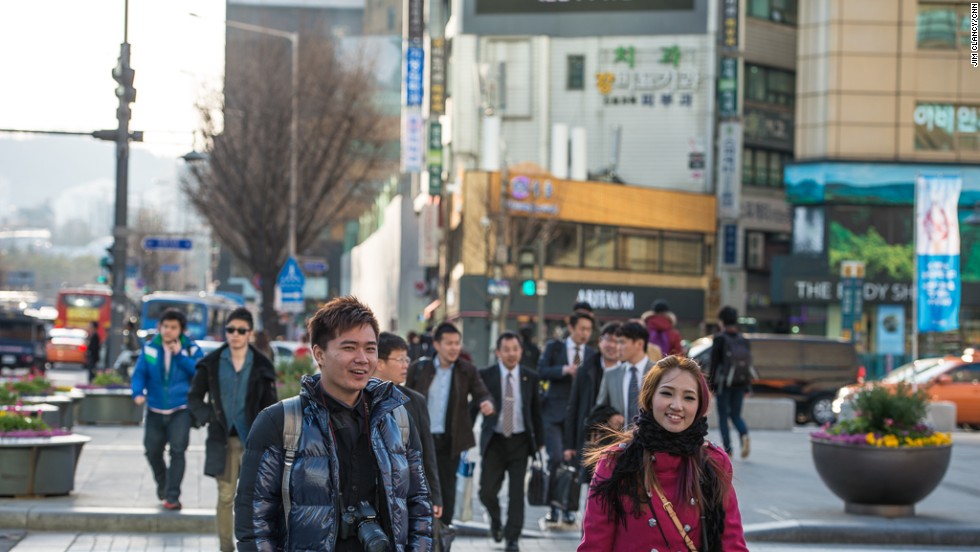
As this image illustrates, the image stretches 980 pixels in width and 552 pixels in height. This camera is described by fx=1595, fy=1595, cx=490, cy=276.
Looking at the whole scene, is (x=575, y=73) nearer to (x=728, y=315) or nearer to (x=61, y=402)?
(x=61, y=402)

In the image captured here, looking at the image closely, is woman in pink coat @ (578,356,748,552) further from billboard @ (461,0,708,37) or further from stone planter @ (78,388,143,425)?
billboard @ (461,0,708,37)

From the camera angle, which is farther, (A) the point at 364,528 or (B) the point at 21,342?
(B) the point at 21,342

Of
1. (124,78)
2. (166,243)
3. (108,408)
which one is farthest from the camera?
(166,243)

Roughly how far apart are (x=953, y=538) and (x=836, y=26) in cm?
4271

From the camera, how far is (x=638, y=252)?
57.6 m

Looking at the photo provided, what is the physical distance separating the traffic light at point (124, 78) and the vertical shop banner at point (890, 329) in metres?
36.5

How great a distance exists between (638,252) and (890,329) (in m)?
9.24

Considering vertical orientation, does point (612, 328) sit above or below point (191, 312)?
above

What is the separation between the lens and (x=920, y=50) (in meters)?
54.5

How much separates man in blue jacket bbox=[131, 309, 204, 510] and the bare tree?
32.3 metres

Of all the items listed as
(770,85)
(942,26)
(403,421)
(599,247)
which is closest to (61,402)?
(403,421)

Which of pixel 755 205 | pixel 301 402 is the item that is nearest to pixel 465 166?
pixel 755 205

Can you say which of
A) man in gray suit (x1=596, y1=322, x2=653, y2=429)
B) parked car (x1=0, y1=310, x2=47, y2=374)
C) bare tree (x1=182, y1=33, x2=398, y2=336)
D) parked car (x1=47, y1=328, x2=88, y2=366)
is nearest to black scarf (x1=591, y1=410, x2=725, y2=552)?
man in gray suit (x1=596, y1=322, x2=653, y2=429)

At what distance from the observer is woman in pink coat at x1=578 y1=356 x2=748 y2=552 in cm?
523
